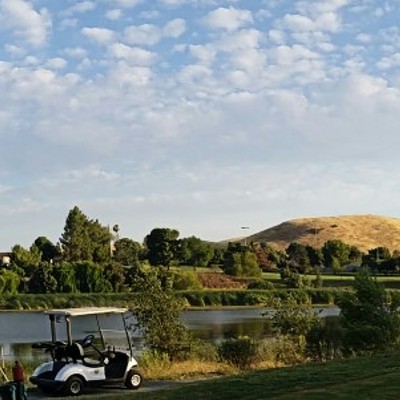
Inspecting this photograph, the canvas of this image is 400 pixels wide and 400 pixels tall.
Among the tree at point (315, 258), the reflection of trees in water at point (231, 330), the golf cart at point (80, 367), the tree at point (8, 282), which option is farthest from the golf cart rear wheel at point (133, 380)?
the tree at point (315, 258)

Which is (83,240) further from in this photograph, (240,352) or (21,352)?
(240,352)

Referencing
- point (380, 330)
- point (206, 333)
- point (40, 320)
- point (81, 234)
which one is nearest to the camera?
point (380, 330)

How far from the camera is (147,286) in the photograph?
992 inches

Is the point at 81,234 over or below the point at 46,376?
over

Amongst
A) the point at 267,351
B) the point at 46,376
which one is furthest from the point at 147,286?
the point at 46,376

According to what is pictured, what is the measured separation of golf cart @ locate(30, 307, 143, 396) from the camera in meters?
16.7

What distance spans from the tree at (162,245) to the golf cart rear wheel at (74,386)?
101065 mm

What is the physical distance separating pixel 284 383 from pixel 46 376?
5038 millimetres

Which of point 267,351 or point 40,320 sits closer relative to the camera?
point 267,351

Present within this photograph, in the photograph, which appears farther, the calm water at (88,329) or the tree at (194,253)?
the tree at (194,253)

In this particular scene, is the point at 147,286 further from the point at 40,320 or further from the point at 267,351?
the point at 40,320

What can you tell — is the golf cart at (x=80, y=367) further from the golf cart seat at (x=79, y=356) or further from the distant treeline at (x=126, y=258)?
the distant treeline at (x=126, y=258)

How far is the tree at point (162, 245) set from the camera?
11894 centimetres

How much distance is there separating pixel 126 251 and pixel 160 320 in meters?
96.0
